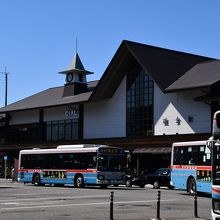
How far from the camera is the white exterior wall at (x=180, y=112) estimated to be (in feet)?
140

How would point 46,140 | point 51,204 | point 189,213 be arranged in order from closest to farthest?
point 189,213 < point 51,204 < point 46,140

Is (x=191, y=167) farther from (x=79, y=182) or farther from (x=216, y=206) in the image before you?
(x=216, y=206)

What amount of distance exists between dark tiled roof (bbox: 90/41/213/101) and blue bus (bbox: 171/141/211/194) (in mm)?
14820

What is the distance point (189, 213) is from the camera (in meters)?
18.3

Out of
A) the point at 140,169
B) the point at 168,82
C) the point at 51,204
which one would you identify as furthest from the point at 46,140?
the point at 51,204

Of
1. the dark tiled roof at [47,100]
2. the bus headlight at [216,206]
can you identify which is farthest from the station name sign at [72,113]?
the bus headlight at [216,206]

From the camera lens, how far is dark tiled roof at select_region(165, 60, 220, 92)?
136ft

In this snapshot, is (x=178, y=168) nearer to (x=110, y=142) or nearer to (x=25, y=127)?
(x=110, y=142)

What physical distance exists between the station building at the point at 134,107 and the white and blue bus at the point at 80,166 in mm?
7192

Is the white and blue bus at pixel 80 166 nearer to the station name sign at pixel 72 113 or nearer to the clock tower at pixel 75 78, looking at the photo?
the station name sign at pixel 72 113

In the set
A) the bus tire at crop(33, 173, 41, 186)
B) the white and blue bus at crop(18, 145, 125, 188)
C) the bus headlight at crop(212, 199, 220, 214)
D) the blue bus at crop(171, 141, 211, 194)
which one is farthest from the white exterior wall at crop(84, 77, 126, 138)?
the bus headlight at crop(212, 199, 220, 214)

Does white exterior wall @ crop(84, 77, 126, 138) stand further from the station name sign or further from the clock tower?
the clock tower

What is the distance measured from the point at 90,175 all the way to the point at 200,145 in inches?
366

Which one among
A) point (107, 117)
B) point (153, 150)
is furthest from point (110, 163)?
point (107, 117)
